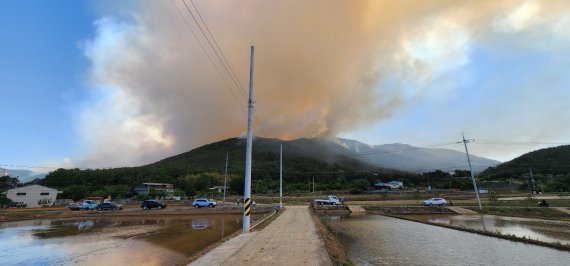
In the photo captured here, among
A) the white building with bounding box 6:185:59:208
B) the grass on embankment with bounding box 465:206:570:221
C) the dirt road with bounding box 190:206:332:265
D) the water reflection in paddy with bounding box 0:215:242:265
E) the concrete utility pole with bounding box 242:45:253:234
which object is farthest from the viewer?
the white building with bounding box 6:185:59:208

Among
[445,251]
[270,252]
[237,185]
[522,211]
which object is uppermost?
Result: [237,185]

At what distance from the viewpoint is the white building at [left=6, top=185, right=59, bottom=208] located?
244 ft

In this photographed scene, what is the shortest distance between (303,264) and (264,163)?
140m

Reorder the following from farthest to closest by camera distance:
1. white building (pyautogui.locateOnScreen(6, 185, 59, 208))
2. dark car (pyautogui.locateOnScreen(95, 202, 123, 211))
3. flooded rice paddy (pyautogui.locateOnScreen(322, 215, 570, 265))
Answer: white building (pyautogui.locateOnScreen(6, 185, 59, 208)) → dark car (pyautogui.locateOnScreen(95, 202, 123, 211)) → flooded rice paddy (pyautogui.locateOnScreen(322, 215, 570, 265))

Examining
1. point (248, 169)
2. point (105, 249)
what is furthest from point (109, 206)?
point (248, 169)

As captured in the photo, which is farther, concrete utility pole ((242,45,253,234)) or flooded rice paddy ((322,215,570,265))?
concrete utility pole ((242,45,253,234))

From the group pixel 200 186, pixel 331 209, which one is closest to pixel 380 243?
pixel 331 209

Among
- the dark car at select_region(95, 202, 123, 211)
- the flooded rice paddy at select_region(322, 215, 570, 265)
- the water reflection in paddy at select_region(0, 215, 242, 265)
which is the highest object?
the dark car at select_region(95, 202, 123, 211)

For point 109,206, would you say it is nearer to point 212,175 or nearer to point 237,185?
point 237,185

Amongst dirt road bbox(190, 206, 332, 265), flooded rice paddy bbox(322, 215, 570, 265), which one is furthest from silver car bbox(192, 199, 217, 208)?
dirt road bbox(190, 206, 332, 265)

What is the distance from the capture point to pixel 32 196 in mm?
76125

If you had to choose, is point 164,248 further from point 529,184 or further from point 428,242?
point 529,184

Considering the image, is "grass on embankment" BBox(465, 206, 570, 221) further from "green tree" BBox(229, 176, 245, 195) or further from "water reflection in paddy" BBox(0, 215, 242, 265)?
"green tree" BBox(229, 176, 245, 195)

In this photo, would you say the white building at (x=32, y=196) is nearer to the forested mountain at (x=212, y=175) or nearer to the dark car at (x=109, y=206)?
the forested mountain at (x=212, y=175)
